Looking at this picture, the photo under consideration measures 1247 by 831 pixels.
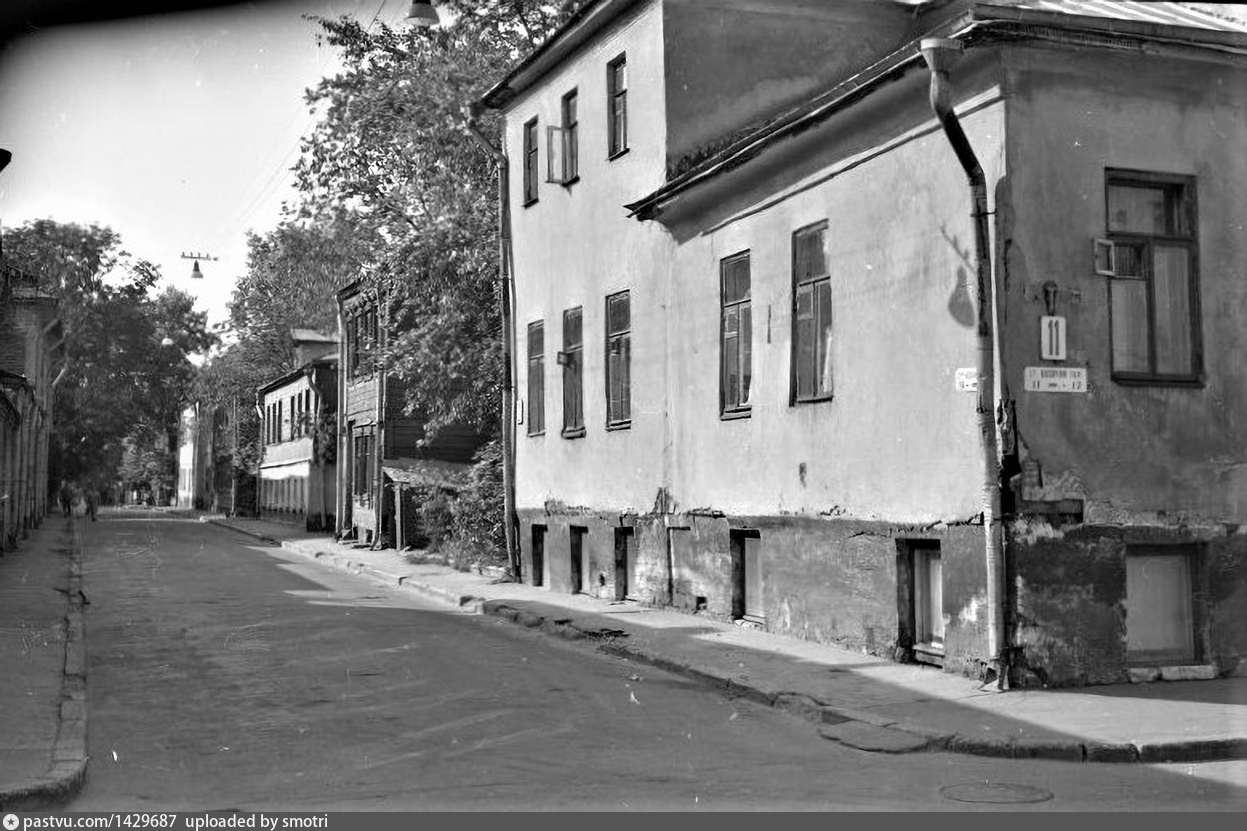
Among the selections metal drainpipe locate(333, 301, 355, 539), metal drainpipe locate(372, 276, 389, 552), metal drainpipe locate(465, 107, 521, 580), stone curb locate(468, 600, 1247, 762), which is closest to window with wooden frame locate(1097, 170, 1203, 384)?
stone curb locate(468, 600, 1247, 762)

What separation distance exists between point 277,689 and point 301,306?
54924 millimetres

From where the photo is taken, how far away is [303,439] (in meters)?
49.4

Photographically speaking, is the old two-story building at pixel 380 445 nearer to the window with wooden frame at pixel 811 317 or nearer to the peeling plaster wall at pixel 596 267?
the peeling plaster wall at pixel 596 267

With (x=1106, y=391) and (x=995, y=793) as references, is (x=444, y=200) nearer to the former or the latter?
(x=1106, y=391)

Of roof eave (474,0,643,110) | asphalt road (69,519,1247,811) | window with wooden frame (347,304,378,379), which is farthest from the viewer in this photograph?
window with wooden frame (347,304,378,379)

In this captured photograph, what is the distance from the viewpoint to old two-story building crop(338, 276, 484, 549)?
29688mm

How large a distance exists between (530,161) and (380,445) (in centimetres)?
1473

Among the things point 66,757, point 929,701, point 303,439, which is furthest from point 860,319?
point 303,439

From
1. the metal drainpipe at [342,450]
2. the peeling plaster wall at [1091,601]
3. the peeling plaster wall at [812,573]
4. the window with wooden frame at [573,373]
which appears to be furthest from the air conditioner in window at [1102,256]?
the metal drainpipe at [342,450]

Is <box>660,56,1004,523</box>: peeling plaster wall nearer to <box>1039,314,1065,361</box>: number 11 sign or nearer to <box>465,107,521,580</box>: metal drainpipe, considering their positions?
<box>1039,314,1065,361</box>: number 11 sign

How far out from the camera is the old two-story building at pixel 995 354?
10508 millimetres

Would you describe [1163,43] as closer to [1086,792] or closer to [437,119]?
[1086,792]

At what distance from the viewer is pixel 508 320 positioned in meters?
22.8

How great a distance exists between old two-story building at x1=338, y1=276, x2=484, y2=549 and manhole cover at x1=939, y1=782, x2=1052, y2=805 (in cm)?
2061
